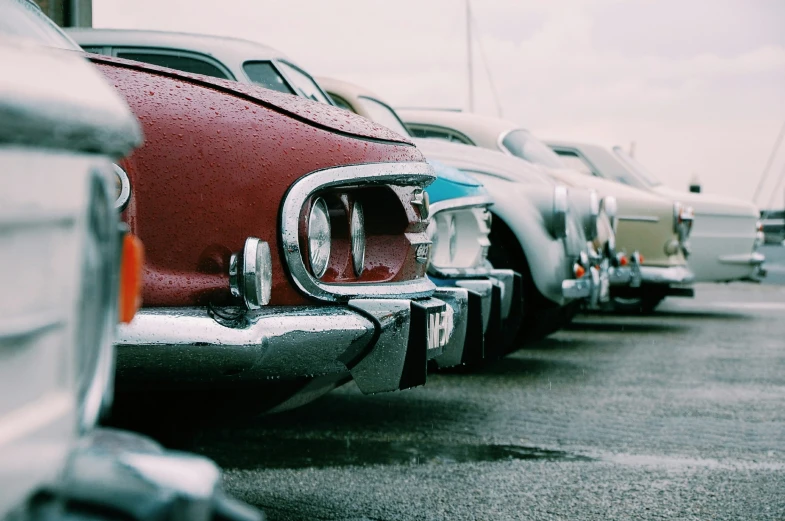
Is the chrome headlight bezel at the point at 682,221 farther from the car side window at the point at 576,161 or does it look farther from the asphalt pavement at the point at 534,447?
the asphalt pavement at the point at 534,447

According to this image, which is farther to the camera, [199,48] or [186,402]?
[199,48]

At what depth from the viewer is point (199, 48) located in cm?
571

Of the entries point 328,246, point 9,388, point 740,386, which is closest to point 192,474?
point 9,388

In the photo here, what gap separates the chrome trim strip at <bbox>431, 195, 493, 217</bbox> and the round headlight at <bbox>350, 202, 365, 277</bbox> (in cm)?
148

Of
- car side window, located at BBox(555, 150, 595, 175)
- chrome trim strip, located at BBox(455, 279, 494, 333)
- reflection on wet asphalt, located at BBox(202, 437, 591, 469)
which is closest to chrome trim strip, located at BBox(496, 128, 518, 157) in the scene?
car side window, located at BBox(555, 150, 595, 175)

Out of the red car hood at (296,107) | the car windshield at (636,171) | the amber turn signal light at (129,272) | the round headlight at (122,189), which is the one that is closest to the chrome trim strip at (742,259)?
the car windshield at (636,171)

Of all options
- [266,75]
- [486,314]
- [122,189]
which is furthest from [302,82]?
[122,189]

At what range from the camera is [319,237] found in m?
3.52

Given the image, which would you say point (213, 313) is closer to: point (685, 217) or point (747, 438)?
point (747, 438)

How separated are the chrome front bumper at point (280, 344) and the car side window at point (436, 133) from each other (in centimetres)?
557

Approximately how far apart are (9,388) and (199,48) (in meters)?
4.56

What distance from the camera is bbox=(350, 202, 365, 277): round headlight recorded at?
3.75 meters

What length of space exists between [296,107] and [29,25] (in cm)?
85

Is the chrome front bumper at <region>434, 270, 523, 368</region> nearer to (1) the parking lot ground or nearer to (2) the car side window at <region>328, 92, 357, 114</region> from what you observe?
(1) the parking lot ground
